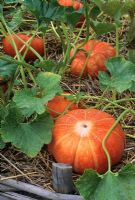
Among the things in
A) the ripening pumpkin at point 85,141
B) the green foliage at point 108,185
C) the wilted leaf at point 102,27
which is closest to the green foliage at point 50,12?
the wilted leaf at point 102,27

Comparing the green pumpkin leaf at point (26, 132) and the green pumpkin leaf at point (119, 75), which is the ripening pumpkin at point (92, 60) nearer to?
the green pumpkin leaf at point (119, 75)

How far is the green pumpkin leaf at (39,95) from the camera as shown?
178 cm

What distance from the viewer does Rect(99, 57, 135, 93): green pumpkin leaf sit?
1.88 meters

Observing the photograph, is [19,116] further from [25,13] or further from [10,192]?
[25,13]

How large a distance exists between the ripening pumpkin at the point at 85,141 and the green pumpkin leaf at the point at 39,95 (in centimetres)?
13

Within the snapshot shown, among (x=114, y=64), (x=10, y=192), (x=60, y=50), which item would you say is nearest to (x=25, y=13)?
(x=60, y=50)

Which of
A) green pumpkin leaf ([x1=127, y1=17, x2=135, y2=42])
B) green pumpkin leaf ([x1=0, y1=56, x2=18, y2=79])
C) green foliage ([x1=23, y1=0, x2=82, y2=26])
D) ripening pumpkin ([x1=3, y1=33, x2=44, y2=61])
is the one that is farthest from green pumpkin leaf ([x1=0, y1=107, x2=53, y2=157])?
green pumpkin leaf ([x1=127, y1=17, x2=135, y2=42])

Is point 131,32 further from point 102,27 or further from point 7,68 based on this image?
point 7,68

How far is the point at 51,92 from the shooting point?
5.96 feet

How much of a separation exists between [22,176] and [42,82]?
306 millimetres

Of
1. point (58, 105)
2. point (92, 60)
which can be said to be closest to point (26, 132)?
point (58, 105)

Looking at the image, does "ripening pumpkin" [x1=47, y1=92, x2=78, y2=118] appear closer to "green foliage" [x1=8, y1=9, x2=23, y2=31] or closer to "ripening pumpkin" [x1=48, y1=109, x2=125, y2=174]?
"ripening pumpkin" [x1=48, y1=109, x2=125, y2=174]

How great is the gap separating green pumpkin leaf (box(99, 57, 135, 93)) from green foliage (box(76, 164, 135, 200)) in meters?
0.31

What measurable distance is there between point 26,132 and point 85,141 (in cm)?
19
